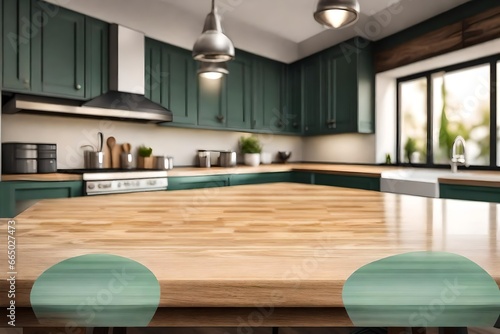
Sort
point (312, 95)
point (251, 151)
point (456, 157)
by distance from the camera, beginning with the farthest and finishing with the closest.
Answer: point (312, 95) < point (251, 151) < point (456, 157)

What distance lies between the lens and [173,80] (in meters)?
3.55

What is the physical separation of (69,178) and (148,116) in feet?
3.17

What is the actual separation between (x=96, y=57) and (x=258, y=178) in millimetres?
2005

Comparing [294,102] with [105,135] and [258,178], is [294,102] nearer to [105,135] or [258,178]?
[258,178]

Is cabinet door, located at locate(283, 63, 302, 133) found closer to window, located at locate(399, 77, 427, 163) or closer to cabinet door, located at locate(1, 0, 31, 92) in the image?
window, located at locate(399, 77, 427, 163)

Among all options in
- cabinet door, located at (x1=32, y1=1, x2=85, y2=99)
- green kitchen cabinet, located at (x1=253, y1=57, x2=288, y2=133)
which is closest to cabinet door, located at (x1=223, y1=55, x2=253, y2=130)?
green kitchen cabinet, located at (x1=253, y1=57, x2=288, y2=133)

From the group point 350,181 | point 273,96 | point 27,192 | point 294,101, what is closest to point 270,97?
point 273,96

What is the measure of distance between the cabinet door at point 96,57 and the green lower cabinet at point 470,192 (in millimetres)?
2919

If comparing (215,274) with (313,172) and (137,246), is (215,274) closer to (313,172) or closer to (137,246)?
(137,246)

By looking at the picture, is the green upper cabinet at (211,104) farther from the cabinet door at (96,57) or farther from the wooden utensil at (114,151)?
the cabinet door at (96,57)

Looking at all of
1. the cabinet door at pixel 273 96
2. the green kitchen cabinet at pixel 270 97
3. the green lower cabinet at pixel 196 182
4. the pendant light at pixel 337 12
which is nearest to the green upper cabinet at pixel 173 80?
the green lower cabinet at pixel 196 182

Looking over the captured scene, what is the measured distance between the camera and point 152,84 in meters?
3.38

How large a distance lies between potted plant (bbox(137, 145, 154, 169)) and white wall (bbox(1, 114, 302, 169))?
149 millimetres

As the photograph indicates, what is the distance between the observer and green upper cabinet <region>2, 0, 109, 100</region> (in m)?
2.49
